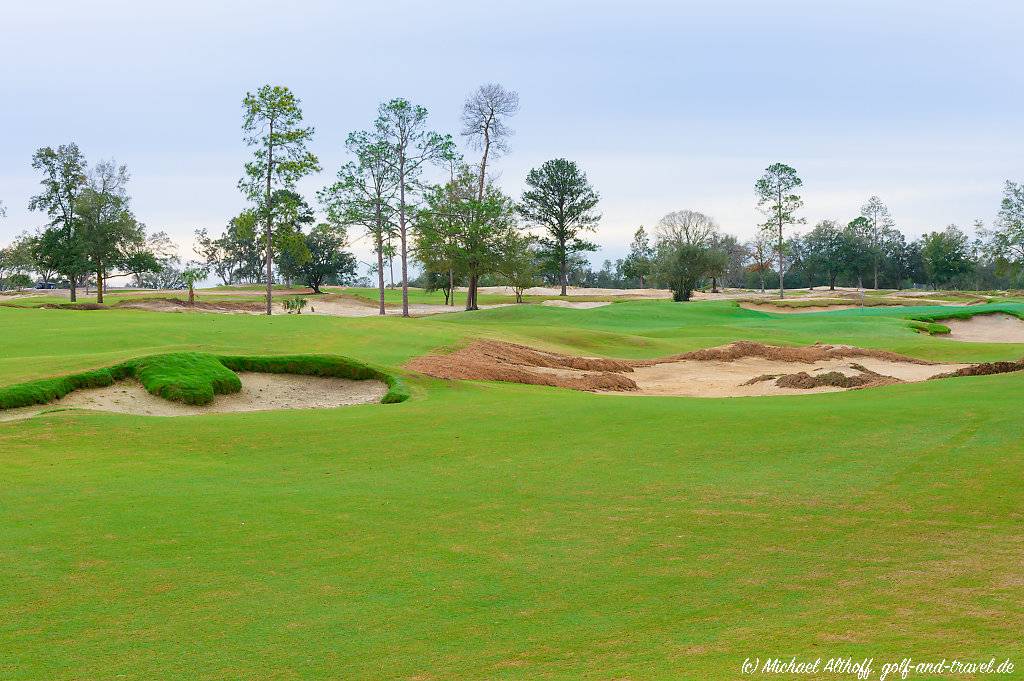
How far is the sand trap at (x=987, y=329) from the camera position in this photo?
53312mm

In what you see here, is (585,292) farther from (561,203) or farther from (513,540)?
(513,540)

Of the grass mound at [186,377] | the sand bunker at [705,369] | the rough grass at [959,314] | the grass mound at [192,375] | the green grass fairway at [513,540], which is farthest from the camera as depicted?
the rough grass at [959,314]

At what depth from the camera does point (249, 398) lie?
73.8 ft

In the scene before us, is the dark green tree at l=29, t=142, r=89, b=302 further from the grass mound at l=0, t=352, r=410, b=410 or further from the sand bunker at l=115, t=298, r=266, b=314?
the grass mound at l=0, t=352, r=410, b=410

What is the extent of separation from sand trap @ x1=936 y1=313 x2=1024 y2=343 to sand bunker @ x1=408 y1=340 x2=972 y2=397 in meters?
18.0

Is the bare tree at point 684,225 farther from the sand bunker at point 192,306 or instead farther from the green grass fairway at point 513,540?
the green grass fairway at point 513,540

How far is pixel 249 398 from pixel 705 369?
20.9 metres

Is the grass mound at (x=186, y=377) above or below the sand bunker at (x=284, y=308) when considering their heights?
below

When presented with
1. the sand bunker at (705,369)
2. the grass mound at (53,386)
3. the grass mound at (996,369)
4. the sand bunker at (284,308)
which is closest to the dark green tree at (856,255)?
the sand bunker at (284,308)

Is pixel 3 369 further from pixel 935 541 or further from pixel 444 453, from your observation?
pixel 935 541

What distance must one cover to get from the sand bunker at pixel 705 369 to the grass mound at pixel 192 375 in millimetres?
3095

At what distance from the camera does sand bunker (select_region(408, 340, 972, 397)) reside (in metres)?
28.9

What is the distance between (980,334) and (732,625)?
5442 centimetres

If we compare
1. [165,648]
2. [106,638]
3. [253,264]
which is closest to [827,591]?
[165,648]
